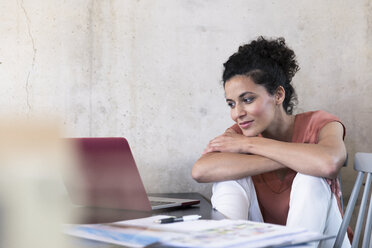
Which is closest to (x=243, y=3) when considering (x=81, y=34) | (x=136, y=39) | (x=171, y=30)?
(x=171, y=30)

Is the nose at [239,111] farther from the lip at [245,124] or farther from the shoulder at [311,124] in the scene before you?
the shoulder at [311,124]

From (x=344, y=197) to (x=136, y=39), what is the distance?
1194 mm

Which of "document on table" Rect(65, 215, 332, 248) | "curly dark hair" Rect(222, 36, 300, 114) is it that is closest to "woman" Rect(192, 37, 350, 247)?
"curly dark hair" Rect(222, 36, 300, 114)

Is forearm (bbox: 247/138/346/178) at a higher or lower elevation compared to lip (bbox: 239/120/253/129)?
lower

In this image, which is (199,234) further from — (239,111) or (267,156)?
(239,111)

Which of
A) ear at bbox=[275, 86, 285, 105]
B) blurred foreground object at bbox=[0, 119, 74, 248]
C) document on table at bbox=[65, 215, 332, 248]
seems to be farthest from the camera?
ear at bbox=[275, 86, 285, 105]

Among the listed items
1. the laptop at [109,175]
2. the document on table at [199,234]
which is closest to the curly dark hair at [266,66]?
the laptop at [109,175]

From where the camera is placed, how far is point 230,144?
58.0 inches

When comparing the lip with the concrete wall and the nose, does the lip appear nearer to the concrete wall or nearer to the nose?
the nose

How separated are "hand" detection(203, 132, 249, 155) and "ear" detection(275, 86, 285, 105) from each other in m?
0.22

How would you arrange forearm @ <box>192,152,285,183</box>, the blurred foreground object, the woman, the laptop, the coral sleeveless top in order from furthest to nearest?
the coral sleeveless top → forearm @ <box>192,152,285,183</box> → the woman → the laptop → the blurred foreground object

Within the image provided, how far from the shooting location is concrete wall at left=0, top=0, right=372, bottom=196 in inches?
66.4

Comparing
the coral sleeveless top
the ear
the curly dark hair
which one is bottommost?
the coral sleeveless top

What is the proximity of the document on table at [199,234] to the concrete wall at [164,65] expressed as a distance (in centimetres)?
104
